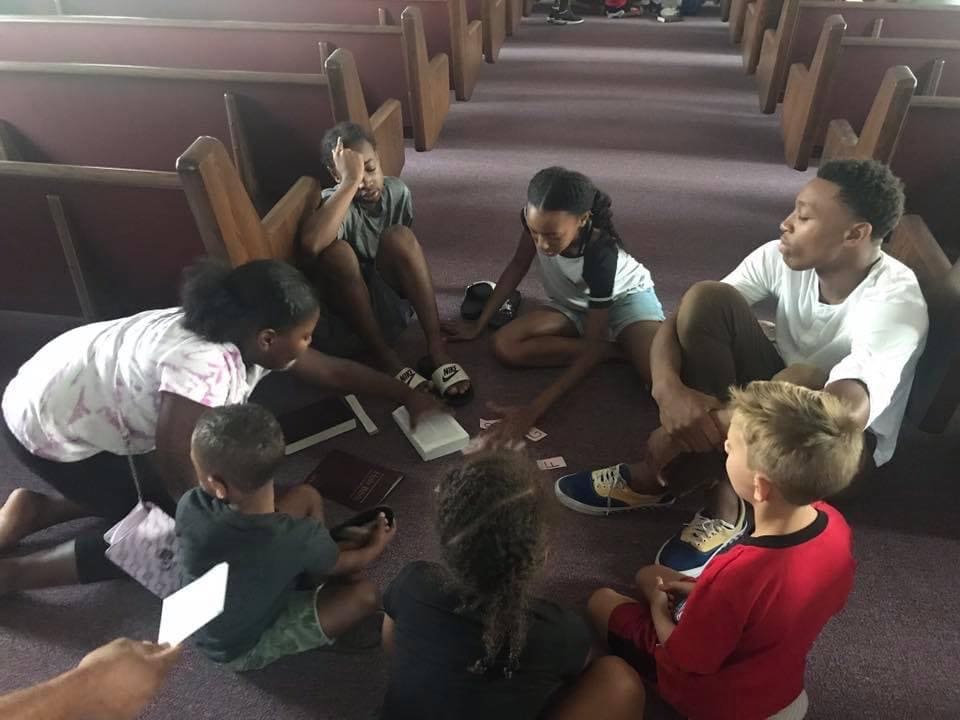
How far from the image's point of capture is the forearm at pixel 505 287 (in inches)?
86.8

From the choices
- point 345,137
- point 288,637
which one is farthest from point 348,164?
point 288,637

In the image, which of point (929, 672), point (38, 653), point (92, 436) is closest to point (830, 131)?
point (929, 672)

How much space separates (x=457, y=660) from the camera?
0.95 m

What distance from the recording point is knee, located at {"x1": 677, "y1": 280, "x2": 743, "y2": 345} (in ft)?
5.29

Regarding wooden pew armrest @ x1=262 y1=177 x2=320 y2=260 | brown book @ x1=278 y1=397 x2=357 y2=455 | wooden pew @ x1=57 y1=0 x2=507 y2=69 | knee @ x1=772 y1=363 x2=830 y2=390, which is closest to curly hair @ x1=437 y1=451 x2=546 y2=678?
knee @ x1=772 y1=363 x2=830 y2=390

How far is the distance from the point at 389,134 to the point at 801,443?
86.6 inches

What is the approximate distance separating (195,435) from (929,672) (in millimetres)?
1487

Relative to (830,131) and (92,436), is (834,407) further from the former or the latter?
(830,131)

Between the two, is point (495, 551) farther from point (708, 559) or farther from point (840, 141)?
point (840, 141)

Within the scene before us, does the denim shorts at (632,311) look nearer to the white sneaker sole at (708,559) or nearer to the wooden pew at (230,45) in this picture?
the white sneaker sole at (708,559)

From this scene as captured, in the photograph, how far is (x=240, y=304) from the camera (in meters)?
1.38

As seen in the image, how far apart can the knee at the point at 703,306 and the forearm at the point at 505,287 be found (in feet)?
2.20

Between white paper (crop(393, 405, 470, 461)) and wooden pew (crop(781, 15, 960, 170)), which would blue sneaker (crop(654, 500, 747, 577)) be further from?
wooden pew (crop(781, 15, 960, 170))

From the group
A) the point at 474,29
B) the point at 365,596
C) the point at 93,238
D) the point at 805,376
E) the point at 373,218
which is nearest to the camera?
the point at 365,596
